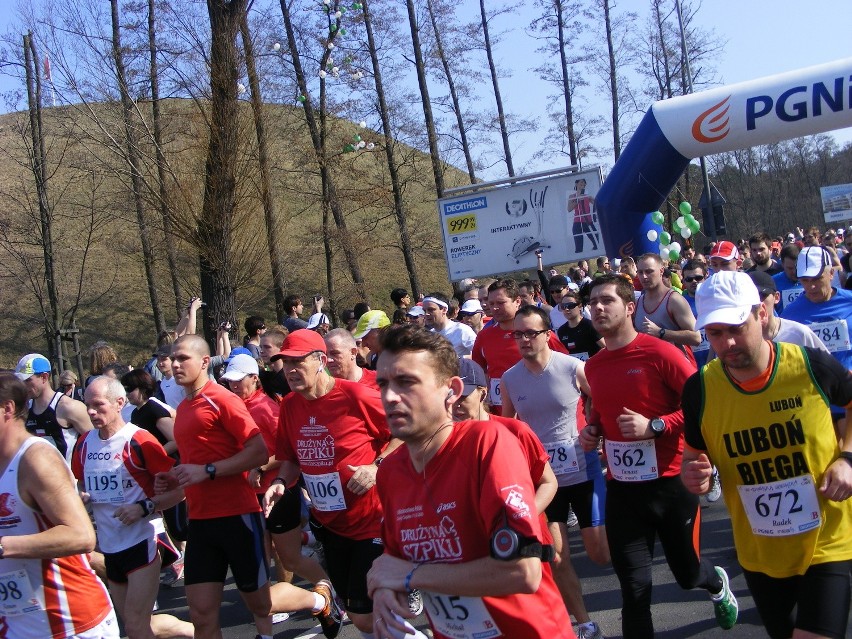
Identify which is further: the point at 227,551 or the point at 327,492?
the point at 227,551

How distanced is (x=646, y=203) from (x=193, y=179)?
6890 millimetres

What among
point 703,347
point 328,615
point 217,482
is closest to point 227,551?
point 217,482

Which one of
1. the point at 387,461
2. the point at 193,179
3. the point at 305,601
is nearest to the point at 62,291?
the point at 193,179

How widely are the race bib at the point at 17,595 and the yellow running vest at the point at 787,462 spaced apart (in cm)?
287

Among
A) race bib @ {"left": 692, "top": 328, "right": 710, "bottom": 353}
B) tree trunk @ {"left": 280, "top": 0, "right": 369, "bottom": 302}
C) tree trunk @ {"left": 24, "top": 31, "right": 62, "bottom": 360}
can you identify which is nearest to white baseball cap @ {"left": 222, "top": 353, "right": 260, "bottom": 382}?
race bib @ {"left": 692, "top": 328, "right": 710, "bottom": 353}

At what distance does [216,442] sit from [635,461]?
8.00 feet

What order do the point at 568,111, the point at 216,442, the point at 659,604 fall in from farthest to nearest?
the point at 568,111
the point at 659,604
the point at 216,442

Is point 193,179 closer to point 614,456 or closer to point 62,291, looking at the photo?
point 614,456

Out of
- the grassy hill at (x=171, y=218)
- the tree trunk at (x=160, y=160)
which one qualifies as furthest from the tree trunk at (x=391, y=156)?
the tree trunk at (x=160, y=160)

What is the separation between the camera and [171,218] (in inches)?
517

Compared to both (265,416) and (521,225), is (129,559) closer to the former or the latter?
(265,416)

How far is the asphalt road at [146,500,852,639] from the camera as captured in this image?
16.8 ft

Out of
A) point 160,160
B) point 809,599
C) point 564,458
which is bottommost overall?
point 809,599

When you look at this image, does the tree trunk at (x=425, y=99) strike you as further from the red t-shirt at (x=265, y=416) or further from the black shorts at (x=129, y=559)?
the black shorts at (x=129, y=559)
